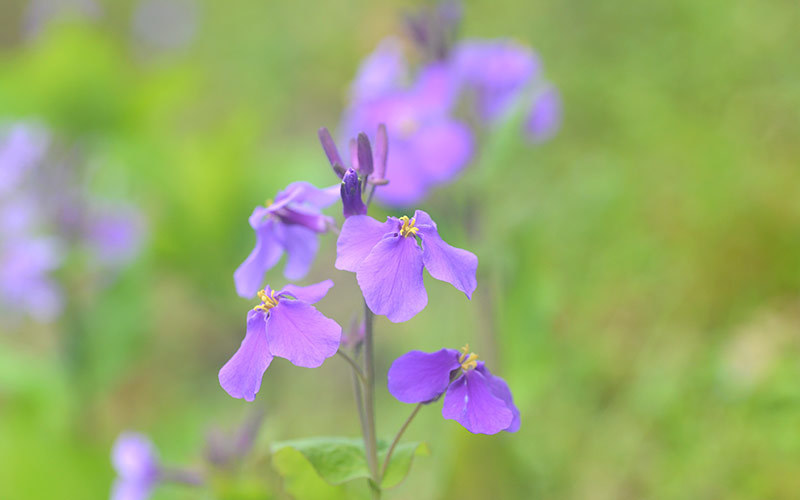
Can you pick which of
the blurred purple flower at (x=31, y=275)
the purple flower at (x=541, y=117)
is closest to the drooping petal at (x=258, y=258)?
the purple flower at (x=541, y=117)

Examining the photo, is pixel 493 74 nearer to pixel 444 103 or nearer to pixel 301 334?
pixel 444 103

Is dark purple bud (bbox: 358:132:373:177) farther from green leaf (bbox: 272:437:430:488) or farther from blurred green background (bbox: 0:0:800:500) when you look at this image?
blurred green background (bbox: 0:0:800:500)

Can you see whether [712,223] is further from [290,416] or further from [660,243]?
[290,416]

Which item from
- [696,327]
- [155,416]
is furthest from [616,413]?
[155,416]

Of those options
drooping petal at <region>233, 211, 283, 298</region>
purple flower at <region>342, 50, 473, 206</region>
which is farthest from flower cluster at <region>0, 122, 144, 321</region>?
drooping petal at <region>233, 211, 283, 298</region>

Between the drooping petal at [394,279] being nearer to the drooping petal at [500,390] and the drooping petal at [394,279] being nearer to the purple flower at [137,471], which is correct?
the drooping petal at [500,390]

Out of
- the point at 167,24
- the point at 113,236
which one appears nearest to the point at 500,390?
the point at 113,236
